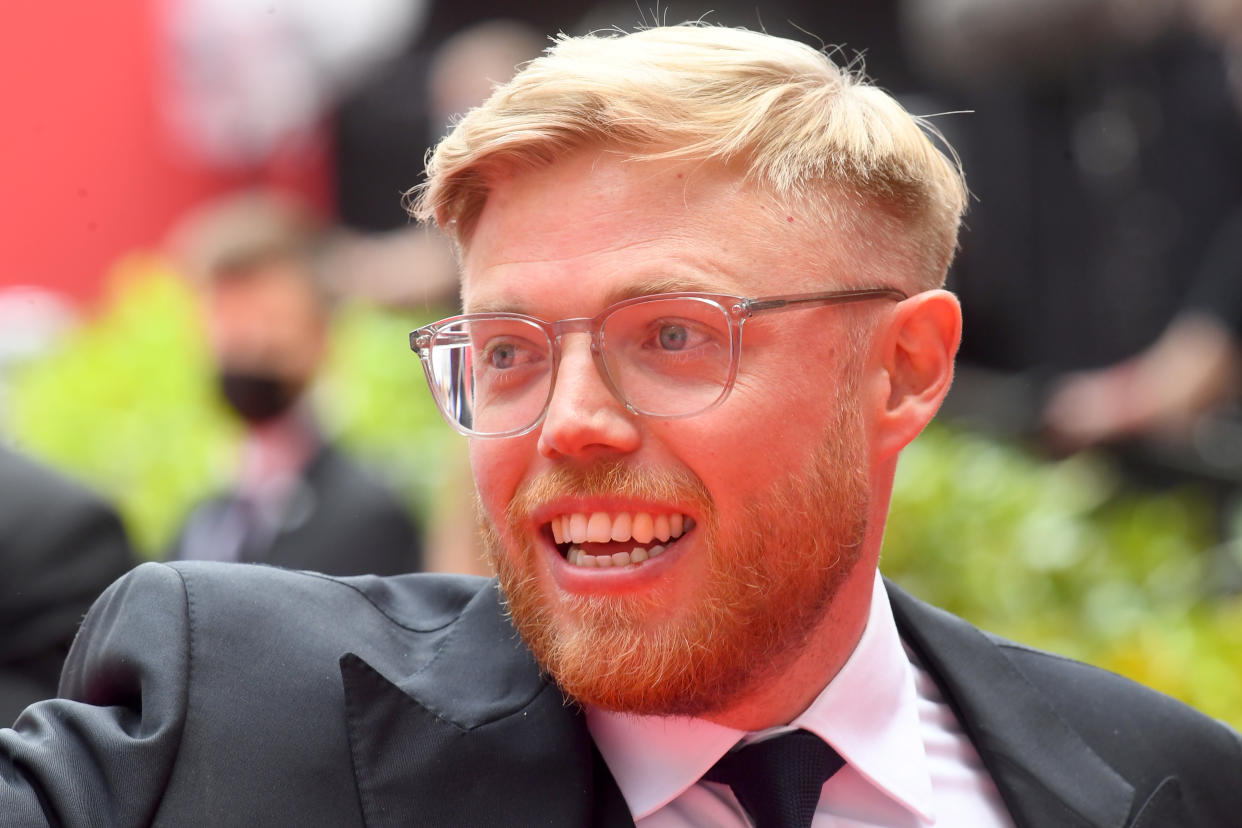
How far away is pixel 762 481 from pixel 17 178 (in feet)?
20.5

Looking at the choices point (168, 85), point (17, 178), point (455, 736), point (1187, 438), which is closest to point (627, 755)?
point (455, 736)

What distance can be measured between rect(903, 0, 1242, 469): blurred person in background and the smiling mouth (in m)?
3.91

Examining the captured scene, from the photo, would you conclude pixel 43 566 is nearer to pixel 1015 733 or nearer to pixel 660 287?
pixel 660 287

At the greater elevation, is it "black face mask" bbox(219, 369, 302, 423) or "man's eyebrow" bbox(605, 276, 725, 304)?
"man's eyebrow" bbox(605, 276, 725, 304)

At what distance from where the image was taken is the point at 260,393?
16.8 feet

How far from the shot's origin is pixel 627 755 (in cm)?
211

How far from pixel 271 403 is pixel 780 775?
3.43 m

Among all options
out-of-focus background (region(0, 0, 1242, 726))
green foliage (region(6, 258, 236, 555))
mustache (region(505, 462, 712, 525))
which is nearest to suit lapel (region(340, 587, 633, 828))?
mustache (region(505, 462, 712, 525))

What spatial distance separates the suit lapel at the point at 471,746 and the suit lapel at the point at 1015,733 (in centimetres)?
64

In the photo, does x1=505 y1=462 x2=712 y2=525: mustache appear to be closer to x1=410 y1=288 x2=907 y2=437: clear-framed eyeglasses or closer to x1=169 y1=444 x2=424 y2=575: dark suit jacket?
x1=410 y1=288 x2=907 y2=437: clear-framed eyeglasses

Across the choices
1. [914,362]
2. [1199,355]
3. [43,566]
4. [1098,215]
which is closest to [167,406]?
[43,566]

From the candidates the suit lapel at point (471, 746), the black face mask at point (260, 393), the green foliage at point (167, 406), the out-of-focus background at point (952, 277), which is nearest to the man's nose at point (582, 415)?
the suit lapel at point (471, 746)

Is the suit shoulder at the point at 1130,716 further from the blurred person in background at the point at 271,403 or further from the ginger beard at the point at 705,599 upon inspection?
the blurred person in background at the point at 271,403

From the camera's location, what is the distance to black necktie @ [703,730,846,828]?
6.66ft
